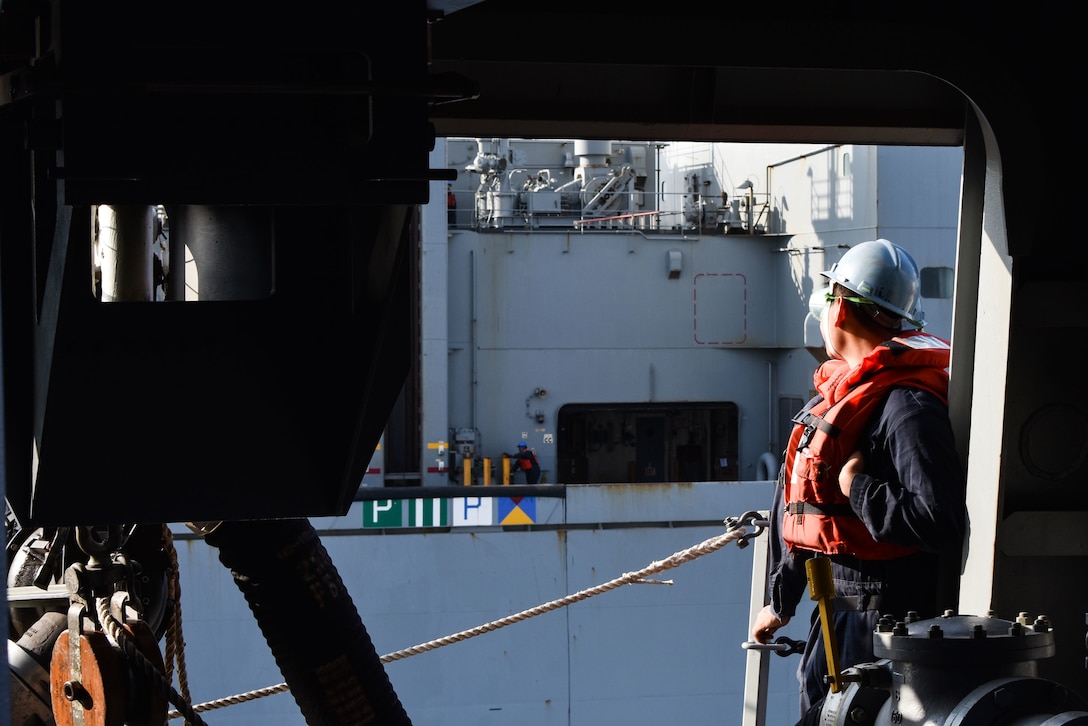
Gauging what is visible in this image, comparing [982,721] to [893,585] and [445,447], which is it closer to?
[893,585]

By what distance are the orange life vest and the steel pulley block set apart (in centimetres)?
128

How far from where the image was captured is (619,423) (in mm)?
13203

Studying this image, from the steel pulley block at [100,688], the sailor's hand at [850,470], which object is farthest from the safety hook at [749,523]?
the steel pulley block at [100,688]

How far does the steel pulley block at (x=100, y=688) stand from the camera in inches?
72.0

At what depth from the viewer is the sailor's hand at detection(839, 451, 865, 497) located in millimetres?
2352

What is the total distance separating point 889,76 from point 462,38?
117 cm

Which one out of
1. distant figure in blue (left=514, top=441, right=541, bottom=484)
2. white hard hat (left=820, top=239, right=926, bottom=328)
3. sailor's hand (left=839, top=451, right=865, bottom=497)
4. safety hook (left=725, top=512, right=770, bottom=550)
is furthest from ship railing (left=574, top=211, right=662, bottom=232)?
sailor's hand (left=839, top=451, right=865, bottom=497)

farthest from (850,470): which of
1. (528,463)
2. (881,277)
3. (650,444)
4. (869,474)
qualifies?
(650,444)

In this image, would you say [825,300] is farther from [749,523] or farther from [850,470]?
[749,523]

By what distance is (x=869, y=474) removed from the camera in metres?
2.43

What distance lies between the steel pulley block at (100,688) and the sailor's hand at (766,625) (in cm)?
129

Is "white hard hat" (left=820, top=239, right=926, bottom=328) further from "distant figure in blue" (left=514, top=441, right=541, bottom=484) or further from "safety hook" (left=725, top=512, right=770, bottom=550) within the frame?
"distant figure in blue" (left=514, top=441, right=541, bottom=484)

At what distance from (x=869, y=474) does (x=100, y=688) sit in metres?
1.46

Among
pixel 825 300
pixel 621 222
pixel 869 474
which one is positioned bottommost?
pixel 869 474
